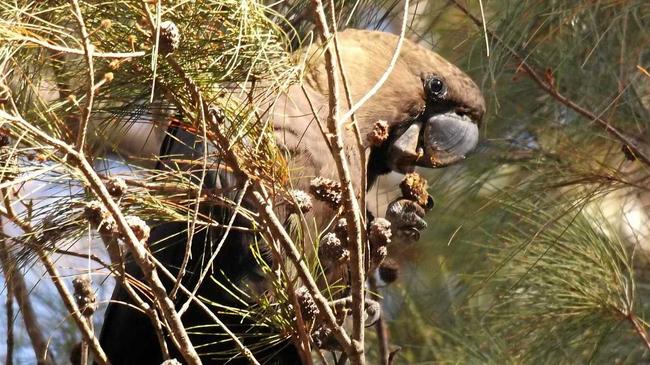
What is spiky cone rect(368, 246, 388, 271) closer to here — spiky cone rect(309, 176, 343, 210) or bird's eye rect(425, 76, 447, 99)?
spiky cone rect(309, 176, 343, 210)

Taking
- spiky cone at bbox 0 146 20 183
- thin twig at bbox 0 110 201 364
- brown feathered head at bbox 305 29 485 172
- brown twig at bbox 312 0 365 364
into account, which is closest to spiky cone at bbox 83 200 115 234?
thin twig at bbox 0 110 201 364

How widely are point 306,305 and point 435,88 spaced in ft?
3.87

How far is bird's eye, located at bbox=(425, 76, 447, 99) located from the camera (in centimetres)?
257

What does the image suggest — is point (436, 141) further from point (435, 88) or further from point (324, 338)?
point (324, 338)

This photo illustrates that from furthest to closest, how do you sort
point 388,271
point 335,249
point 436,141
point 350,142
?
point 436,141 < point 350,142 < point 388,271 < point 335,249

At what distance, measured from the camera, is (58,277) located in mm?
1533

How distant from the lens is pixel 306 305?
1.49 meters

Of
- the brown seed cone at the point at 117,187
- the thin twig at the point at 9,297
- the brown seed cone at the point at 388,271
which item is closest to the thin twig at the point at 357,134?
the brown seed cone at the point at 117,187

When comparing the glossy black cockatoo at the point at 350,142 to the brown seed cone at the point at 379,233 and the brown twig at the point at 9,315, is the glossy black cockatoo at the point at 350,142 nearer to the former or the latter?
→ the brown twig at the point at 9,315

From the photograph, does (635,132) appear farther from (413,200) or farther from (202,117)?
(202,117)

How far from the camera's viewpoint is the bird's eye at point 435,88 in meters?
2.57

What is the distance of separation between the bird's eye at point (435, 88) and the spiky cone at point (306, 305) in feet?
3.82

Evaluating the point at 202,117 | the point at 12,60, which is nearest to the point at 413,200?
the point at 202,117

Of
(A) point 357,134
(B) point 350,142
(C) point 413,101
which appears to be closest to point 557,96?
(B) point 350,142
